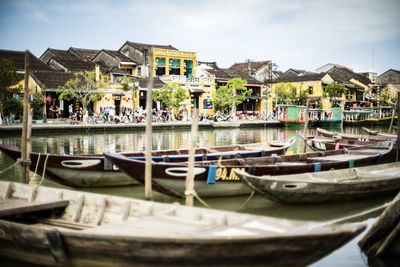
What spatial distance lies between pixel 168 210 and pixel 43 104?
2384 cm

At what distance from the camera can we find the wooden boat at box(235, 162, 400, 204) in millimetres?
6637

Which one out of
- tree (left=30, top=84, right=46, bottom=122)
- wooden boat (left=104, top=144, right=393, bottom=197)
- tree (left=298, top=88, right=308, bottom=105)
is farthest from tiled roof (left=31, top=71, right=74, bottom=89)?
tree (left=298, top=88, right=308, bottom=105)

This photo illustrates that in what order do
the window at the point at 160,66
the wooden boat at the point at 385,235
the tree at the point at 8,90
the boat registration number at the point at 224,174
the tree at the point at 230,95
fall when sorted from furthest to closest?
the window at the point at 160,66 → the tree at the point at 230,95 → the tree at the point at 8,90 → the boat registration number at the point at 224,174 → the wooden boat at the point at 385,235

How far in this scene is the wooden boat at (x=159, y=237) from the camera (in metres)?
3.45

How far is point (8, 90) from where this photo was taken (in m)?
22.3

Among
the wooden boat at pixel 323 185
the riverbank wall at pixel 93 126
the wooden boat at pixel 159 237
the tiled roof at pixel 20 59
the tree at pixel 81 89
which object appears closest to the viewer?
the wooden boat at pixel 159 237

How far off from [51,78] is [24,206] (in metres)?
25.1

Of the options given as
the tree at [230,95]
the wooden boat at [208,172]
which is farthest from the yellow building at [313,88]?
the wooden boat at [208,172]

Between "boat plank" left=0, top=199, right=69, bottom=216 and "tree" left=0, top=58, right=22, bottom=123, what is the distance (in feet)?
61.6

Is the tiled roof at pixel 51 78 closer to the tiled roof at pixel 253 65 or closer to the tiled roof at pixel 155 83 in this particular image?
the tiled roof at pixel 155 83

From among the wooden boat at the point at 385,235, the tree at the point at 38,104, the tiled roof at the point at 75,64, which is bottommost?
the wooden boat at the point at 385,235

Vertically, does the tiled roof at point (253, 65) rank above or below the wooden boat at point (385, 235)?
above

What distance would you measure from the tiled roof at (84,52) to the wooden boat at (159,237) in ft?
109

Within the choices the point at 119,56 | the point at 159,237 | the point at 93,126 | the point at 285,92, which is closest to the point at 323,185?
the point at 159,237
